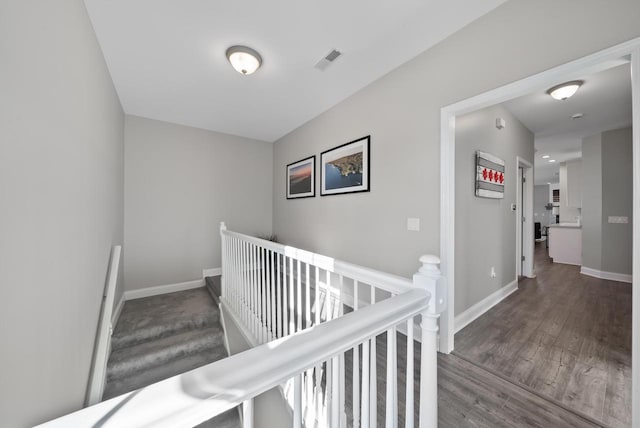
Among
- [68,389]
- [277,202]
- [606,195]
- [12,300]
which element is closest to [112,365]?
[68,389]

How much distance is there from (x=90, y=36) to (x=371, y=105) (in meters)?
2.36

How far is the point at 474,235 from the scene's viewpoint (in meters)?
2.50

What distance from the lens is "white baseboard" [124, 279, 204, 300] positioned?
128 inches

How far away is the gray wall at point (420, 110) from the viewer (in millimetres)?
1347

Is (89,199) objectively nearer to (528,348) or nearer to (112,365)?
(112,365)

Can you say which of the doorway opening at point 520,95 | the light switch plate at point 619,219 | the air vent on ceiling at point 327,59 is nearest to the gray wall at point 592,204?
the light switch plate at point 619,219

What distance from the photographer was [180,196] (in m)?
3.62

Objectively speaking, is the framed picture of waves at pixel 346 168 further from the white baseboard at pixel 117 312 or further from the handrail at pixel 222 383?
the white baseboard at pixel 117 312

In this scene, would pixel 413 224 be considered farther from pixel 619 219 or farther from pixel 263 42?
pixel 619 219

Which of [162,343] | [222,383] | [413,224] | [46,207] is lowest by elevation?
[162,343]

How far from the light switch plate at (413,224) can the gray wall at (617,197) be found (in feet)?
13.9

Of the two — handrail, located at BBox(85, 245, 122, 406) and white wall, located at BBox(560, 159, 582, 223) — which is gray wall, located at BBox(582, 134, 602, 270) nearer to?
white wall, located at BBox(560, 159, 582, 223)

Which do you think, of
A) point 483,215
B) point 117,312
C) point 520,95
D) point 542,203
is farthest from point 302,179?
point 542,203

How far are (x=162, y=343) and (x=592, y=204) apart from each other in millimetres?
6709
